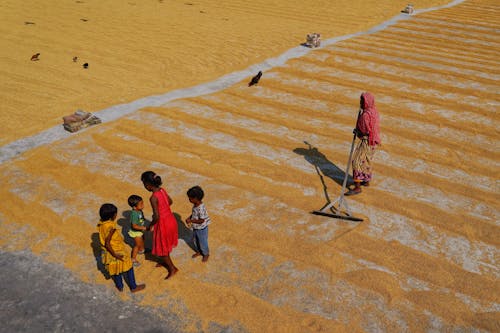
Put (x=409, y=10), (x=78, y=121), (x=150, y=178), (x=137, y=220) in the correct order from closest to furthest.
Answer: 1. (x=150, y=178)
2. (x=137, y=220)
3. (x=78, y=121)
4. (x=409, y=10)

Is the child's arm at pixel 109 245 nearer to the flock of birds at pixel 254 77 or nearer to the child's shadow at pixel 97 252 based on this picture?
the child's shadow at pixel 97 252

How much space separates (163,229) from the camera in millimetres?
4336

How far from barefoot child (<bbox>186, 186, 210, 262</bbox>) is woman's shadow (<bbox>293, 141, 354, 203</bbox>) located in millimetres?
2144

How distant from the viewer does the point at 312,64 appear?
11102 mm

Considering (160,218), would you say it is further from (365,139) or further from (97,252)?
(365,139)

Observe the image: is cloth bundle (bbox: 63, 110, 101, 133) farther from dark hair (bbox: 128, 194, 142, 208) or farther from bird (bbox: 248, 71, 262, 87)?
dark hair (bbox: 128, 194, 142, 208)

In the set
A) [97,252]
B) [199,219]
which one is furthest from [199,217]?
[97,252]

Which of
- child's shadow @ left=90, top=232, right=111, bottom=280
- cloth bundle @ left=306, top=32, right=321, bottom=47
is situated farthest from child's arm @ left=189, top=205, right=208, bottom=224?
cloth bundle @ left=306, top=32, right=321, bottom=47

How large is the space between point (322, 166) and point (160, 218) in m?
3.39

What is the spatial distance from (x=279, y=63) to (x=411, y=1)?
10216 millimetres

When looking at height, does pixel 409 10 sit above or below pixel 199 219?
above

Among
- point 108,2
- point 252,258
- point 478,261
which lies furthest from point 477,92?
point 108,2

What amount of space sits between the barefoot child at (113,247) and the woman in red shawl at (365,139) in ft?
10.4

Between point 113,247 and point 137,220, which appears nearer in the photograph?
point 113,247
